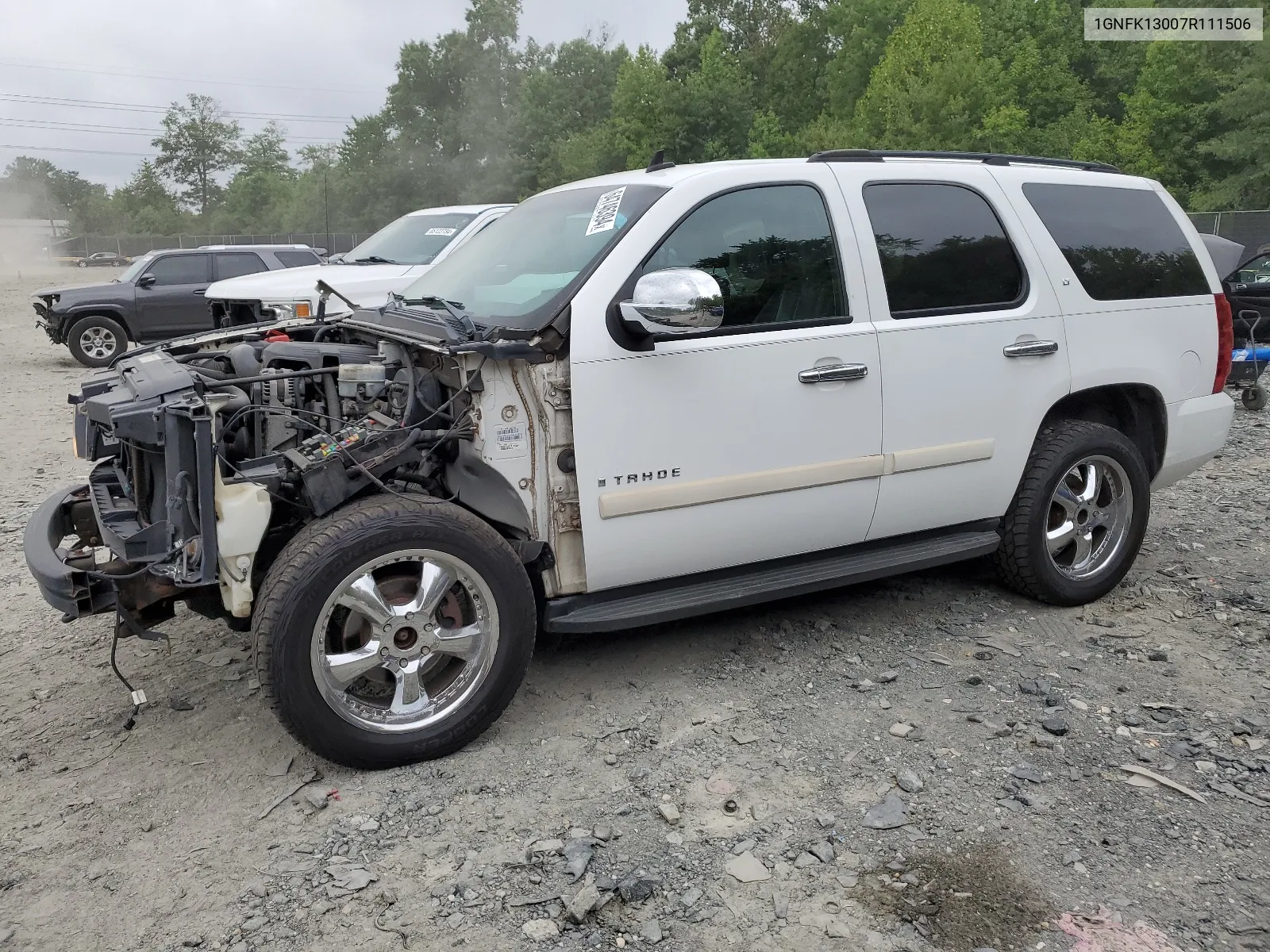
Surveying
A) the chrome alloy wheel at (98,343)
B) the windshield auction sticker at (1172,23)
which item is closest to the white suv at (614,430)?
the chrome alloy wheel at (98,343)

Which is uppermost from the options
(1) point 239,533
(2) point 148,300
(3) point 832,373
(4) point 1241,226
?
(4) point 1241,226

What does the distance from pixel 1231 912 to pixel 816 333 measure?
221 centimetres

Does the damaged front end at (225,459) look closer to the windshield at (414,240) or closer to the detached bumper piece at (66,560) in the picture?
the detached bumper piece at (66,560)

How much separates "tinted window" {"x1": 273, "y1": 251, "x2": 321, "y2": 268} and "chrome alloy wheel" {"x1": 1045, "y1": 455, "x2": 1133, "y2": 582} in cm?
1205

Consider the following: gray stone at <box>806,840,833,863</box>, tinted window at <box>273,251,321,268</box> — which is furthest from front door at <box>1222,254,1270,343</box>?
tinted window at <box>273,251,321,268</box>

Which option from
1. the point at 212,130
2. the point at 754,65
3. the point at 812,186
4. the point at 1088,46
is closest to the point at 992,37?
the point at 1088,46

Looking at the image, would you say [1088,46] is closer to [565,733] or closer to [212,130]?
[565,733]

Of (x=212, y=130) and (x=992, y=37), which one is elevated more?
(x=212, y=130)

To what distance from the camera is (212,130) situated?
3551 inches

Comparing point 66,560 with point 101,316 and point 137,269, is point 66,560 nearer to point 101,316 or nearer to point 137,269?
point 101,316

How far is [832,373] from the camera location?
380 centimetres

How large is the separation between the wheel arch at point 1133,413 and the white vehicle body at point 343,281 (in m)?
5.06

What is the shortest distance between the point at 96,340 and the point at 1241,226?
24.8 m

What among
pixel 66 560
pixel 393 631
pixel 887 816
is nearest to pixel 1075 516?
pixel 887 816
